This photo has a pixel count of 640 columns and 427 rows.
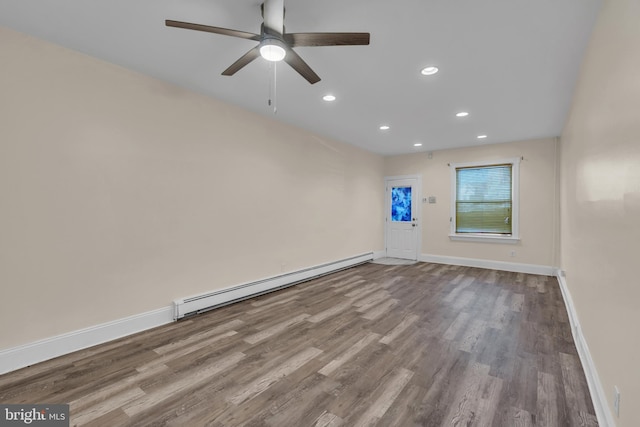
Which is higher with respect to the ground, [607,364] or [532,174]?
[532,174]

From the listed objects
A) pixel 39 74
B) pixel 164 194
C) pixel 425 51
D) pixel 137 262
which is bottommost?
pixel 137 262

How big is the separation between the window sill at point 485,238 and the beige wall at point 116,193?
4360mm

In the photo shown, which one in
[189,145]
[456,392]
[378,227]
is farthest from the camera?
[378,227]

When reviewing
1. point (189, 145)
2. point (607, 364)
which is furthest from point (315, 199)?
point (607, 364)

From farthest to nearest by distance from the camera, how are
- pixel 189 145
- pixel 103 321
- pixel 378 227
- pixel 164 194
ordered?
pixel 378 227
pixel 189 145
pixel 164 194
pixel 103 321

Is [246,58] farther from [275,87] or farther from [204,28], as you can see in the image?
[275,87]

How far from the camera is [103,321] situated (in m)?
2.75

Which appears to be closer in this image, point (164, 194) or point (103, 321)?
point (103, 321)

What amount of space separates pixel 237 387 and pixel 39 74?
10.3ft

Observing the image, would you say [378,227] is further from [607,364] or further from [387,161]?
[607,364]

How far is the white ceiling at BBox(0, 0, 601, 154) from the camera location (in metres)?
2.02

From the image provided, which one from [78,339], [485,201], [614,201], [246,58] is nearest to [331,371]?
[614,201]

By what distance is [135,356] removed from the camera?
249cm

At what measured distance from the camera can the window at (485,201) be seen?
233 inches
